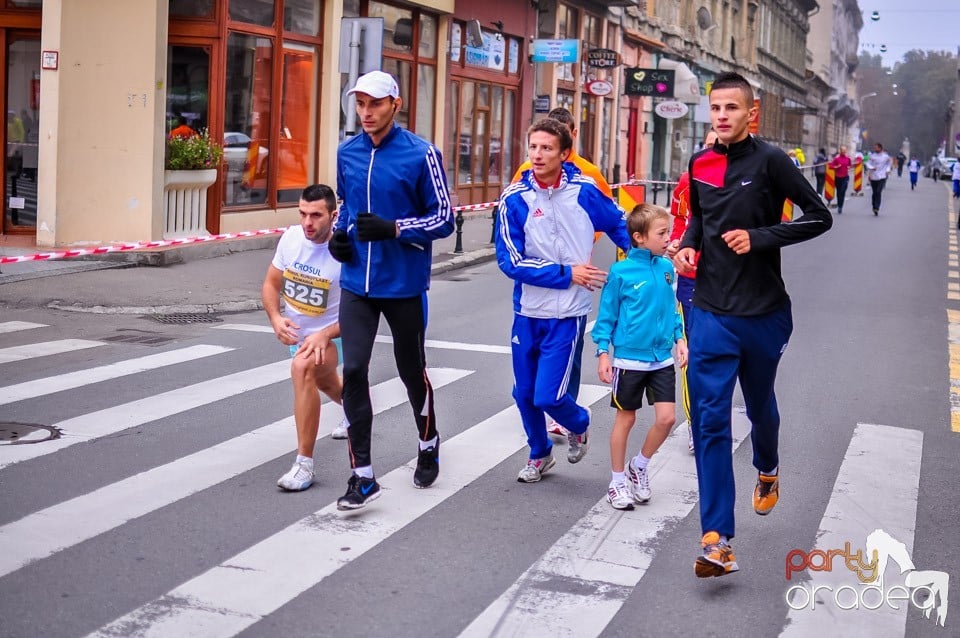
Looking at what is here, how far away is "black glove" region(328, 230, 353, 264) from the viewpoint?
19.9 feet

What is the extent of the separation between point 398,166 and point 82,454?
2.43 meters

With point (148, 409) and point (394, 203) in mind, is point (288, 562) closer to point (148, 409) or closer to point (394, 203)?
point (394, 203)

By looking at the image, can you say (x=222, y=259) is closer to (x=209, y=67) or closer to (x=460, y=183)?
(x=209, y=67)

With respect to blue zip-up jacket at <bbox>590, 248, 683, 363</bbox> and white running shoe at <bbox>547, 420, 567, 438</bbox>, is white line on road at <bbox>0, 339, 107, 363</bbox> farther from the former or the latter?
blue zip-up jacket at <bbox>590, 248, 683, 363</bbox>

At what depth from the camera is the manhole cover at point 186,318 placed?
40.1 ft

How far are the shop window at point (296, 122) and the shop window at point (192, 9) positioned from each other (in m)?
2.13

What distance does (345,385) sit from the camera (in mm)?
6168

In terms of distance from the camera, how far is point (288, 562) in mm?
5281

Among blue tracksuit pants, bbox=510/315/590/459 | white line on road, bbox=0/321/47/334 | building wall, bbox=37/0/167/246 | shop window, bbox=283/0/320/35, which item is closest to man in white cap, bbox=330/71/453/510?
Result: blue tracksuit pants, bbox=510/315/590/459

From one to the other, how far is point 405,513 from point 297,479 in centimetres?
66

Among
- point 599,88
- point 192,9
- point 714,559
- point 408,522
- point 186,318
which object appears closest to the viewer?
point 714,559

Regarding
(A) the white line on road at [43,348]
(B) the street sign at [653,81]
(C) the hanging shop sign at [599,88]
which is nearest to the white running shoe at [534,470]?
(A) the white line on road at [43,348]

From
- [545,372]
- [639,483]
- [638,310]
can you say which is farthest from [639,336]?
[639,483]

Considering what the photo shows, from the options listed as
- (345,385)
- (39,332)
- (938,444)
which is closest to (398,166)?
(345,385)
